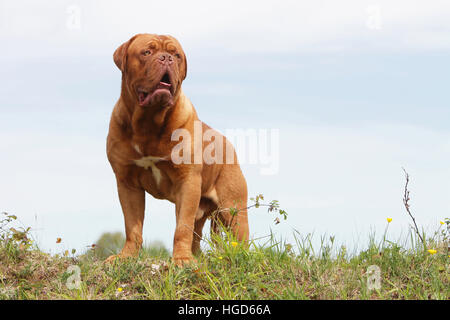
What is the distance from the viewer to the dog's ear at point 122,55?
5.88 meters

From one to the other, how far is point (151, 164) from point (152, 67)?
3.94 ft

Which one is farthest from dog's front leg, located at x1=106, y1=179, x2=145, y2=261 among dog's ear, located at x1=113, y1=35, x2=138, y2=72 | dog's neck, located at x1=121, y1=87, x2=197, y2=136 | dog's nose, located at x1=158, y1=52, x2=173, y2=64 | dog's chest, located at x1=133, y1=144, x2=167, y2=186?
dog's nose, located at x1=158, y1=52, x2=173, y2=64

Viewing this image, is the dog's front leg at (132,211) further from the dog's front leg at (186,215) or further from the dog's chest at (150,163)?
the dog's front leg at (186,215)

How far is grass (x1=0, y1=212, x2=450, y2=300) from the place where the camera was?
4.91 m

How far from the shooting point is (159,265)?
5.54m

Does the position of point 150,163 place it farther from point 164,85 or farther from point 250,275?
point 250,275

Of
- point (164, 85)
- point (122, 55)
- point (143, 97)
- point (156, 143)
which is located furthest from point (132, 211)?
point (122, 55)

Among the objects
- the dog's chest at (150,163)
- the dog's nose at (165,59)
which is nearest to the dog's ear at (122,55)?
the dog's nose at (165,59)

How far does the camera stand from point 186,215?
20.0 feet

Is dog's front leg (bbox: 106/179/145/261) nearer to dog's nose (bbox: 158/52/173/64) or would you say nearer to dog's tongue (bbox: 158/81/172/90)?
dog's tongue (bbox: 158/81/172/90)

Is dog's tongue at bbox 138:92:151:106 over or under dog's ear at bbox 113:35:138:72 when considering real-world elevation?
under

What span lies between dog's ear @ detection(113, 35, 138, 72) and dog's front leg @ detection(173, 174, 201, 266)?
1426mm
